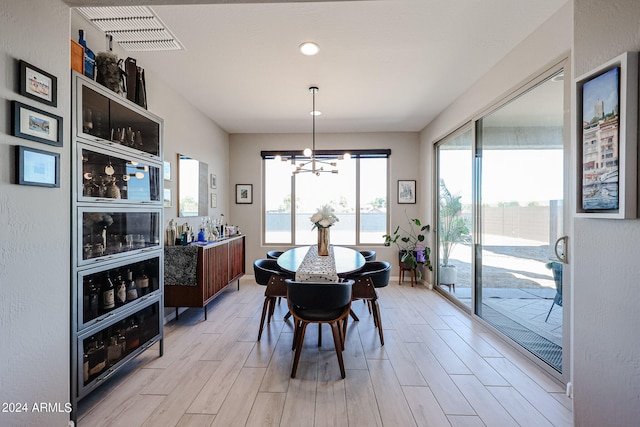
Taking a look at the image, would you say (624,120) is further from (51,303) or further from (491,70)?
(51,303)

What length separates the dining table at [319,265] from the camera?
95.2 inches

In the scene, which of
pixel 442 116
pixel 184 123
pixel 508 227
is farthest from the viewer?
pixel 442 116

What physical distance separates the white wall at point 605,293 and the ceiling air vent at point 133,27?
272cm

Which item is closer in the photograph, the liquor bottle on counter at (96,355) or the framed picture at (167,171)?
the liquor bottle on counter at (96,355)

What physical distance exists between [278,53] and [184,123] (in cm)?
181

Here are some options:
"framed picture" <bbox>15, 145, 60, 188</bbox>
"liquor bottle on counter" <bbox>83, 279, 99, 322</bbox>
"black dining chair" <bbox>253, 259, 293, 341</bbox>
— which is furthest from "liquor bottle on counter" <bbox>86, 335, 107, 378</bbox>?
"black dining chair" <bbox>253, 259, 293, 341</bbox>

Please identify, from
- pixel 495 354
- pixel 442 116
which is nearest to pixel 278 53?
pixel 442 116

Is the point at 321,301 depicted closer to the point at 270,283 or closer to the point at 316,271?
the point at 316,271

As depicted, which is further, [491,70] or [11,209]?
[491,70]

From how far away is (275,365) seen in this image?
2.39m

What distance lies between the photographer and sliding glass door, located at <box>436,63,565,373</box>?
2.26 m

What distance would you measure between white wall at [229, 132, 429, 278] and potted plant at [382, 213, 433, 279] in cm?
17

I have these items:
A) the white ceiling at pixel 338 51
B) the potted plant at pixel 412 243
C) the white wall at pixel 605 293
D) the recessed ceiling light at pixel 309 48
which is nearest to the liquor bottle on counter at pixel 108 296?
the white ceiling at pixel 338 51

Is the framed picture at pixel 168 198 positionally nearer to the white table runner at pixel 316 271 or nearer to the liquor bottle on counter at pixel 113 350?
the liquor bottle on counter at pixel 113 350
